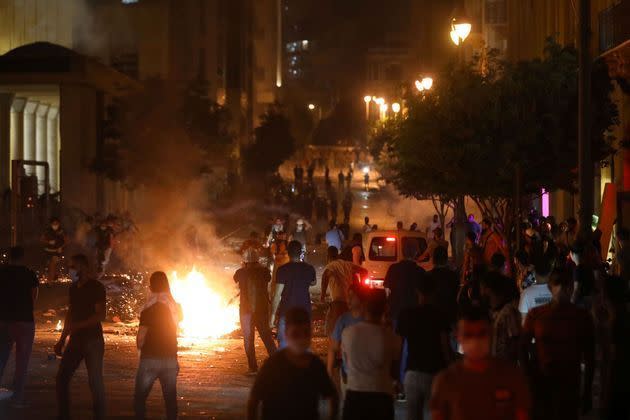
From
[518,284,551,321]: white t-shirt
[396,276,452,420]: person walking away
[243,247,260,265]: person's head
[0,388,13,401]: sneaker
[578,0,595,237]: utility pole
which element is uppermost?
[578,0,595,237]: utility pole

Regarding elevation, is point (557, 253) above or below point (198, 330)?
above

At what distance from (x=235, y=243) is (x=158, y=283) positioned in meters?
29.2

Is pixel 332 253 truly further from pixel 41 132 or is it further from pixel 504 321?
pixel 41 132

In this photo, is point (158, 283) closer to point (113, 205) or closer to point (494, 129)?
point (494, 129)

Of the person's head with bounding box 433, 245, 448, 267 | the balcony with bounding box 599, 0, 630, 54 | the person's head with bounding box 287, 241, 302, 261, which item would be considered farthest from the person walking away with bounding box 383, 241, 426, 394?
the balcony with bounding box 599, 0, 630, 54

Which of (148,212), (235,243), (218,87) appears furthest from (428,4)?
(235,243)

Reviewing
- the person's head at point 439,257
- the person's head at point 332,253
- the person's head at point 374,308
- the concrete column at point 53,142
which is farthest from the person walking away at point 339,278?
the concrete column at point 53,142

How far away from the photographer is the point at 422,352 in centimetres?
842

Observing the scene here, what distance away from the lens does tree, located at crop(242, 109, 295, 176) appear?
67562mm

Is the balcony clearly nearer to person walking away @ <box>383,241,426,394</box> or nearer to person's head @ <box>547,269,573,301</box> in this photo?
person walking away @ <box>383,241,426,394</box>

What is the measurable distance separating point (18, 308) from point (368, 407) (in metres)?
5.22

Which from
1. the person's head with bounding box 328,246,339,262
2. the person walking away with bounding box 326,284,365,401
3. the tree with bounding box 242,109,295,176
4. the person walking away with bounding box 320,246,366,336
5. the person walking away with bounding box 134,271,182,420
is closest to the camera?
the person walking away with bounding box 326,284,365,401

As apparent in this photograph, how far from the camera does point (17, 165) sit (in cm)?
2422

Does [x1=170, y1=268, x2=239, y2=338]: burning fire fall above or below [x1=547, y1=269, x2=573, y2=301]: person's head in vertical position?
below
